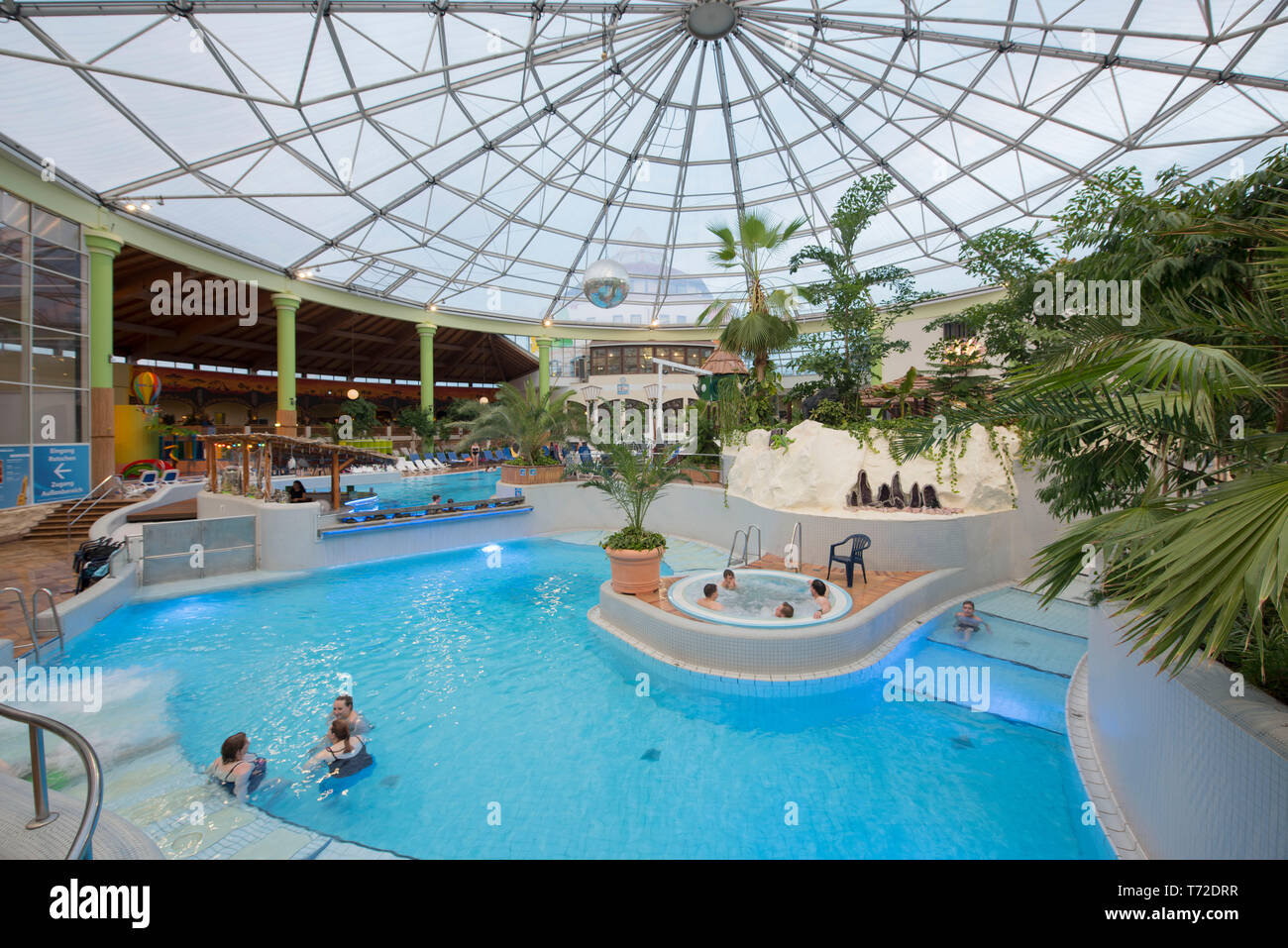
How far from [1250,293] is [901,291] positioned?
36.5 feet

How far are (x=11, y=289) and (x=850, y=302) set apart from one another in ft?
61.1

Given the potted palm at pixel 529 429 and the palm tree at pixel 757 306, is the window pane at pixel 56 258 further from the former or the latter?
the palm tree at pixel 757 306

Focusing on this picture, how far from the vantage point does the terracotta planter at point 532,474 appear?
16.0 meters

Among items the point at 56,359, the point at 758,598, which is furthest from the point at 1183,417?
the point at 56,359

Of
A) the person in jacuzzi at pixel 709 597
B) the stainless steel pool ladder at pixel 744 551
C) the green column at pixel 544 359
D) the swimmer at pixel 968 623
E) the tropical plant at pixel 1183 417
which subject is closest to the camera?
the tropical plant at pixel 1183 417

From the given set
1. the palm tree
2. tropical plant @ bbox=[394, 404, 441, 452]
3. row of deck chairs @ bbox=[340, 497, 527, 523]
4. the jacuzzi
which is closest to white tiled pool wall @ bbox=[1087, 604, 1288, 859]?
the jacuzzi

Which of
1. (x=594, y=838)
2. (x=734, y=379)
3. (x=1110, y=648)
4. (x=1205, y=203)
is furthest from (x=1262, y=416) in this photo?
(x=734, y=379)

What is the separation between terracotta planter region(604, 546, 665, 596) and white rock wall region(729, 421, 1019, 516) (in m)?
4.22

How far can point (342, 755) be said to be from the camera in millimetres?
4684

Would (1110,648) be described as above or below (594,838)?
above

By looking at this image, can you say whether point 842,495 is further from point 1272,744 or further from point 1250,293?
point 1272,744

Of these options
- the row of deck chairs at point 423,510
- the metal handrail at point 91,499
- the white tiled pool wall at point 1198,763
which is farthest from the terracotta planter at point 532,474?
the white tiled pool wall at point 1198,763

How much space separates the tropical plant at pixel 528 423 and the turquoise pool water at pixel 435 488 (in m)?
1.58
